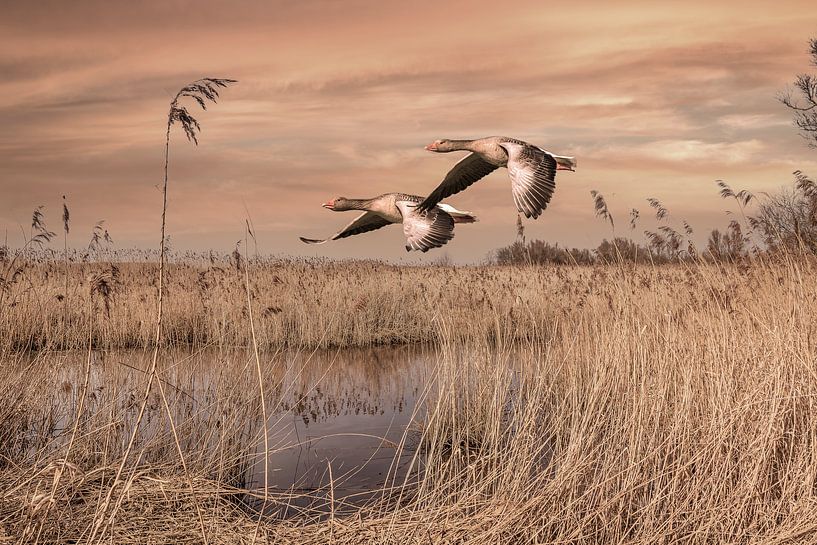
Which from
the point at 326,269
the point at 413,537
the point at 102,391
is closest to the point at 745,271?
the point at 413,537

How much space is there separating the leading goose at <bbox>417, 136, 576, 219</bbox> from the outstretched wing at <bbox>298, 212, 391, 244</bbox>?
1.40 ft

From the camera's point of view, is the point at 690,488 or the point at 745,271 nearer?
the point at 690,488

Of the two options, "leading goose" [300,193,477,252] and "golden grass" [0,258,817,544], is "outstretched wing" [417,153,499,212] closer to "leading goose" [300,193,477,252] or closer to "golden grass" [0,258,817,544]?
"leading goose" [300,193,477,252]

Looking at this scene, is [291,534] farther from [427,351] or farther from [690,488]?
[427,351]

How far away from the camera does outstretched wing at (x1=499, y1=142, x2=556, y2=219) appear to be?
3219 mm

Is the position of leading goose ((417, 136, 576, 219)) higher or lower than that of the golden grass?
higher

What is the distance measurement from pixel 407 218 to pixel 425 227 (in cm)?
20

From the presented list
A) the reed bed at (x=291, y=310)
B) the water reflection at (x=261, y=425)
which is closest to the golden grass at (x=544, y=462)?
the water reflection at (x=261, y=425)

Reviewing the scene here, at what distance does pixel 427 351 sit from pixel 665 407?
6917 millimetres

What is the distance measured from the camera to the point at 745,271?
7.62 meters

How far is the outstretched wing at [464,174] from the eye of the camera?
418 cm

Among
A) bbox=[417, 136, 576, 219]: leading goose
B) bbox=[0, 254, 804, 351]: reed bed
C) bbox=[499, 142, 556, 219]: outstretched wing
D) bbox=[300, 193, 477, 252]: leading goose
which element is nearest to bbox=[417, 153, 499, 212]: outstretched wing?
bbox=[417, 136, 576, 219]: leading goose

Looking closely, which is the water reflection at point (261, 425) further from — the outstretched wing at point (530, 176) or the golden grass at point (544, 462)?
the outstretched wing at point (530, 176)

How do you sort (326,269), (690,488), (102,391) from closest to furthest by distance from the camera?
1. (690,488)
2. (102,391)
3. (326,269)
